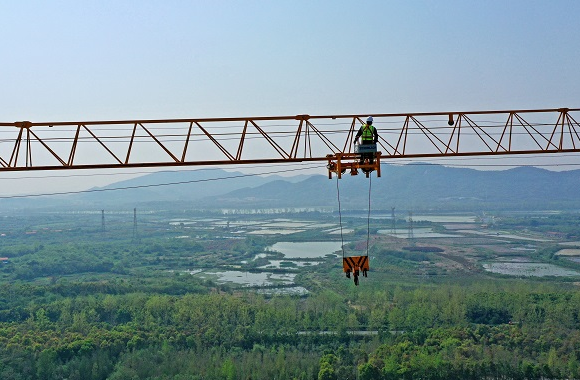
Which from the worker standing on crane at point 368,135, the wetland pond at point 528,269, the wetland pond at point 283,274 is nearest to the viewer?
the worker standing on crane at point 368,135

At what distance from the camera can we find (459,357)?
1844 inches

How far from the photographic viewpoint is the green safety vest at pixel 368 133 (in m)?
18.3

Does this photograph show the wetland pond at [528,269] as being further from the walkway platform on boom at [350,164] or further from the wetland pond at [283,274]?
the walkway platform on boom at [350,164]

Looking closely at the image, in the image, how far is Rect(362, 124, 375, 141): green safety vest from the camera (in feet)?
59.9

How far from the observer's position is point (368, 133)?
60.2ft

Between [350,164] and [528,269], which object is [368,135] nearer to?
[350,164]

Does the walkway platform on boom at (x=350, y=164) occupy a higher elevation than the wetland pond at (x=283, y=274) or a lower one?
higher

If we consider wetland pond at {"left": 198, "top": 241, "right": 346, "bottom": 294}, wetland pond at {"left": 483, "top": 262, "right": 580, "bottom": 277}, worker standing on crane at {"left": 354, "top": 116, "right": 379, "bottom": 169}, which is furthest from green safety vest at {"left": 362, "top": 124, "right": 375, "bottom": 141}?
wetland pond at {"left": 483, "top": 262, "right": 580, "bottom": 277}

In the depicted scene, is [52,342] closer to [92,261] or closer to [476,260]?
[92,261]

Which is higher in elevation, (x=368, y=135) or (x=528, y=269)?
(x=368, y=135)

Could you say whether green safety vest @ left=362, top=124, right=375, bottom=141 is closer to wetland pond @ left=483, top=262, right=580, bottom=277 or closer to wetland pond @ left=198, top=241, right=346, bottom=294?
wetland pond @ left=198, top=241, right=346, bottom=294

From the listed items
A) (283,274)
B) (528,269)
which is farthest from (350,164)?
(528,269)

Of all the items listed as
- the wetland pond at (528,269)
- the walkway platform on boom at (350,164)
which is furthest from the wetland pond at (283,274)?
the walkway platform on boom at (350,164)

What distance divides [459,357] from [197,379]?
788 inches
